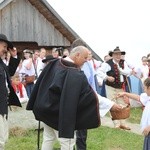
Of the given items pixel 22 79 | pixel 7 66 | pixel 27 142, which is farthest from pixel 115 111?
pixel 22 79

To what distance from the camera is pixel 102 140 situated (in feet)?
28.4

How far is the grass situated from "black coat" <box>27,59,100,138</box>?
7.53 feet

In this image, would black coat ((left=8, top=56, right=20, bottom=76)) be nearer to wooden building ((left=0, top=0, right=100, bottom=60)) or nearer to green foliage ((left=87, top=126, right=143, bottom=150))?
green foliage ((left=87, top=126, right=143, bottom=150))

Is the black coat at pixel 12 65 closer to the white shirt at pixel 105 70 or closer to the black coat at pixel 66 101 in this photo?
the black coat at pixel 66 101

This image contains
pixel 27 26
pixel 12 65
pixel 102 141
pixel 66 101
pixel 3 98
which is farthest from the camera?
pixel 27 26

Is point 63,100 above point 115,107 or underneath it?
above

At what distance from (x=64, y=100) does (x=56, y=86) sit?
0.66ft

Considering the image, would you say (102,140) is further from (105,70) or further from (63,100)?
(63,100)

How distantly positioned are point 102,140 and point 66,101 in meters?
3.46

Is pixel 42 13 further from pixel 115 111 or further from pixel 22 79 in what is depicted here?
pixel 115 111

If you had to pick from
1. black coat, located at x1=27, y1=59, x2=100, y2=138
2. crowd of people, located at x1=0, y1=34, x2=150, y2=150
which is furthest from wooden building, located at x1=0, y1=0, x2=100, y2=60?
black coat, located at x1=27, y1=59, x2=100, y2=138

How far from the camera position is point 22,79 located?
Result: 11203 millimetres

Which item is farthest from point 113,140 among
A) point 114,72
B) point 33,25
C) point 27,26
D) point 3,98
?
point 33,25

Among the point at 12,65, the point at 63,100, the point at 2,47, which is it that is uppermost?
the point at 2,47
